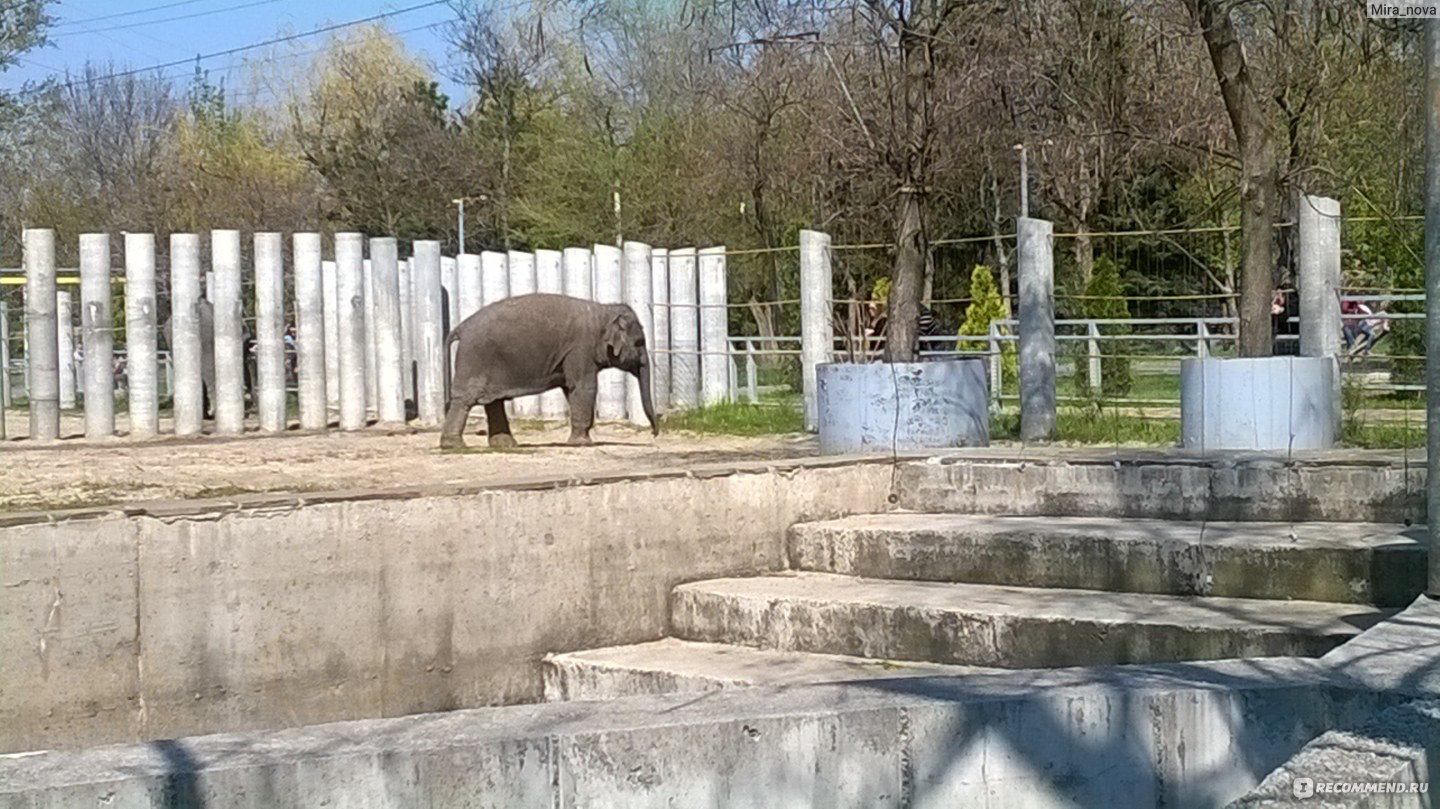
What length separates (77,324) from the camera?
29.3 m

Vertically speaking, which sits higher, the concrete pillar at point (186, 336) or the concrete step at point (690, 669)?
the concrete pillar at point (186, 336)

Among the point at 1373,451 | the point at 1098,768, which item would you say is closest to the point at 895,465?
the point at 1373,451

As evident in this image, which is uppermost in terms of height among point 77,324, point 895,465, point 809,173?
point 809,173

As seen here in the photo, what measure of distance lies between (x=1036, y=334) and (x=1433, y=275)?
6.62 meters

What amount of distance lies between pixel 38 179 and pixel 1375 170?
113ft

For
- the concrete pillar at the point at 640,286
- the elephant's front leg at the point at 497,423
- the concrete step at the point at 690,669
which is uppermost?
the concrete pillar at the point at 640,286

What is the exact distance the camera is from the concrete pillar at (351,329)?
1892 centimetres

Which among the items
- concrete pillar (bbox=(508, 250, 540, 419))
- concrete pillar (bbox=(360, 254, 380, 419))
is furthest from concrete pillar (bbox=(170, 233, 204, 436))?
concrete pillar (bbox=(508, 250, 540, 419))

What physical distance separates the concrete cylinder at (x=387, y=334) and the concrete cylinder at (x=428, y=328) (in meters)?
0.27

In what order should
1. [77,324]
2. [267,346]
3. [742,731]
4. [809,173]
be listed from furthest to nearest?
1. [809,173]
2. [77,324]
3. [267,346]
4. [742,731]

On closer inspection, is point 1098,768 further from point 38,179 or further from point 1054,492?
point 38,179

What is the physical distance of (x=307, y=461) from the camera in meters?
13.1

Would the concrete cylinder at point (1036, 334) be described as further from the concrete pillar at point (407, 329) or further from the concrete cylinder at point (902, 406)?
the concrete pillar at point (407, 329)

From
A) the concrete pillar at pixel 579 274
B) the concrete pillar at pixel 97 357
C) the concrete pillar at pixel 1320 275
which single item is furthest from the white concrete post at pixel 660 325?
the concrete pillar at pixel 1320 275
